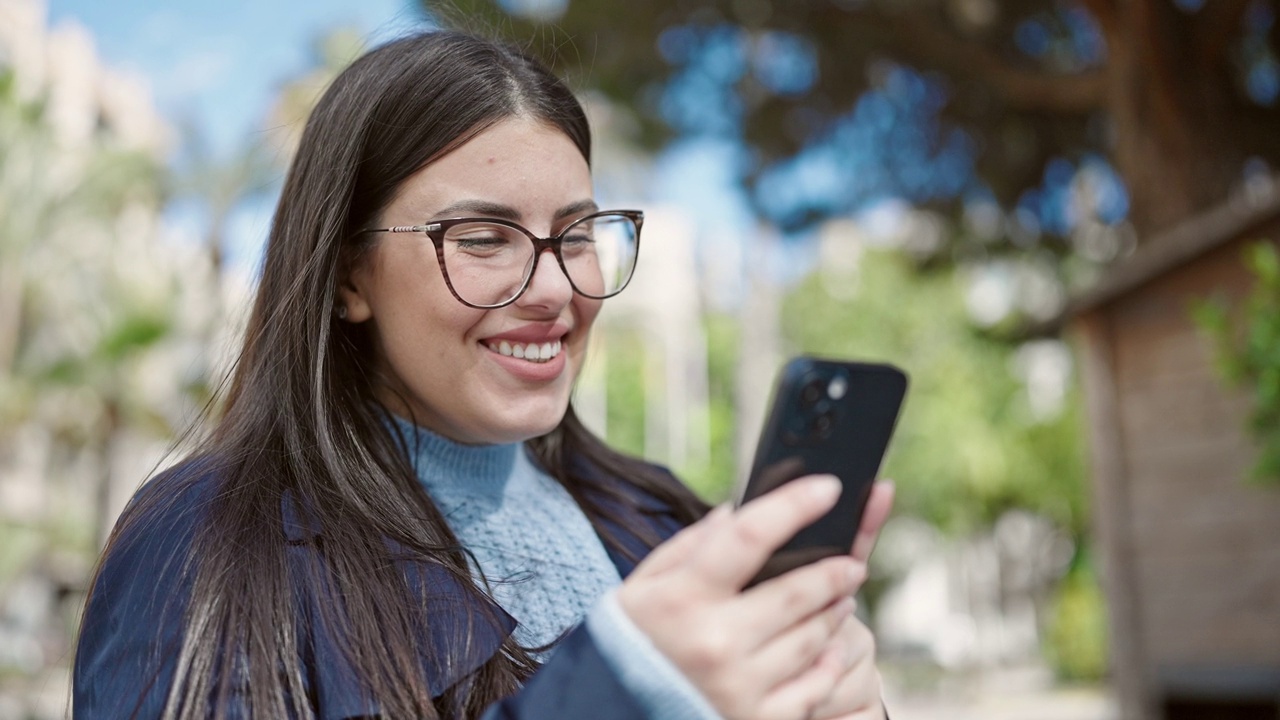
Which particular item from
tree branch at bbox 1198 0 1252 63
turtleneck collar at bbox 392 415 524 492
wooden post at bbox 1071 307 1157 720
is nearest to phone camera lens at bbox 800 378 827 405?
turtleneck collar at bbox 392 415 524 492

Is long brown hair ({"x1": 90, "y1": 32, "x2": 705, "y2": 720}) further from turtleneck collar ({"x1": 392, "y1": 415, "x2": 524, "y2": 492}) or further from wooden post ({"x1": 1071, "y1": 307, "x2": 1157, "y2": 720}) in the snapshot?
wooden post ({"x1": 1071, "y1": 307, "x2": 1157, "y2": 720})

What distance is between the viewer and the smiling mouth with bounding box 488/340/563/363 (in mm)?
1482

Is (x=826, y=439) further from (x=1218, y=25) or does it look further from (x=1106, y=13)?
(x=1218, y=25)

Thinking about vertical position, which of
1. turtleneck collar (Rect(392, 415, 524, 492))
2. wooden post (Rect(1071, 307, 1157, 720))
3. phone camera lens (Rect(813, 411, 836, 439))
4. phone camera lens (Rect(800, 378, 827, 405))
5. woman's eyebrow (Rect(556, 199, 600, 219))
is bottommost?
wooden post (Rect(1071, 307, 1157, 720))

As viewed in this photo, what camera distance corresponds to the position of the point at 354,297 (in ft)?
5.19

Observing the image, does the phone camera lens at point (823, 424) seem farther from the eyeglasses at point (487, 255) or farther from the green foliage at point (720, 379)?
the green foliage at point (720, 379)

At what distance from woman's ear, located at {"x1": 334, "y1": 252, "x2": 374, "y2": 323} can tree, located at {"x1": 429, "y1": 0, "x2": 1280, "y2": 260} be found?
5.74 meters

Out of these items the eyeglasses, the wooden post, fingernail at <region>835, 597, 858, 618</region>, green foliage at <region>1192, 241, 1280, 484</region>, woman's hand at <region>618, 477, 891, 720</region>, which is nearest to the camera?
woman's hand at <region>618, 477, 891, 720</region>

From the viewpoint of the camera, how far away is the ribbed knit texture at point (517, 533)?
1.51 metres

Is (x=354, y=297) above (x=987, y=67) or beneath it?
beneath

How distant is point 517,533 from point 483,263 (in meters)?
0.38

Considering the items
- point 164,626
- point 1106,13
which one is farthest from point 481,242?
point 1106,13

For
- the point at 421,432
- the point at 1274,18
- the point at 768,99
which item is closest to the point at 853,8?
the point at 768,99

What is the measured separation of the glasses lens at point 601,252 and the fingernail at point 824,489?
62cm
